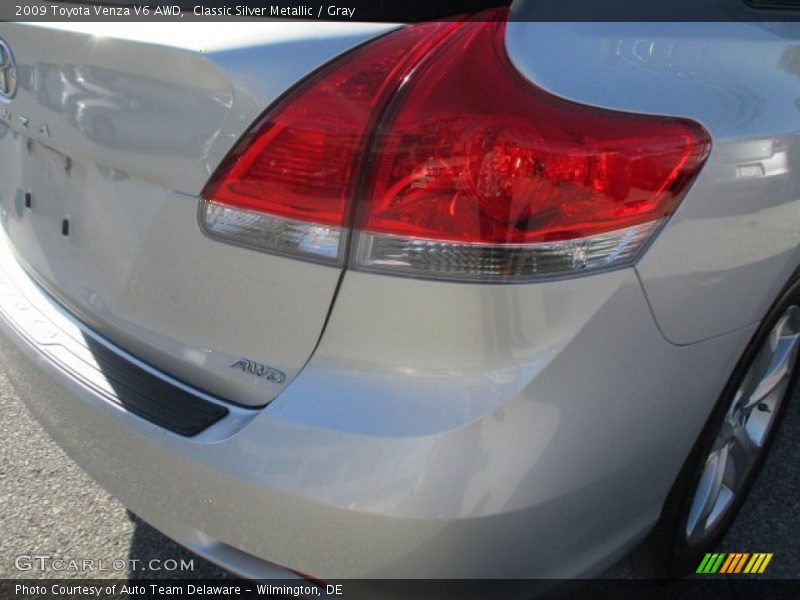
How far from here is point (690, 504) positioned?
6.52ft

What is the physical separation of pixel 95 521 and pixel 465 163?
5.24ft

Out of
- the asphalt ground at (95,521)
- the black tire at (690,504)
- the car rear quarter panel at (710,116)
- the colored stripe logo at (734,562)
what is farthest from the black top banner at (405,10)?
the colored stripe logo at (734,562)

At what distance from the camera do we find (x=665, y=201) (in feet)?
4.77

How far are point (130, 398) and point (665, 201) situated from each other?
101 centimetres

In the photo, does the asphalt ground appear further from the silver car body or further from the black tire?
the silver car body

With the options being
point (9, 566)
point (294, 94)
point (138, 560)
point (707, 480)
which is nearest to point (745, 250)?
point (707, 480)

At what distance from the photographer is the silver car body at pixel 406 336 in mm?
1420

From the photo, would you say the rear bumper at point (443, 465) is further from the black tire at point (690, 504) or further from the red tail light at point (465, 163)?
the black tire at point (690, 504)

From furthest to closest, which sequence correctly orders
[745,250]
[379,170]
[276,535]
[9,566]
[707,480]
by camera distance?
1. [9,566]
2. [707,480]
3. [745,250]
4. [276,535]
5. [379,170]

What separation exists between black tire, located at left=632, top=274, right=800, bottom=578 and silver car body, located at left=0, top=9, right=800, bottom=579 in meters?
0.09

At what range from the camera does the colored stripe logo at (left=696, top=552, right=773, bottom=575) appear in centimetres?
233

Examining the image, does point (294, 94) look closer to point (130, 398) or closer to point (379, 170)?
point (379, 170)

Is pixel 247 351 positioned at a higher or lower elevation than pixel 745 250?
lower

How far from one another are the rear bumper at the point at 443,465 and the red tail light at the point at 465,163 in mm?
87
